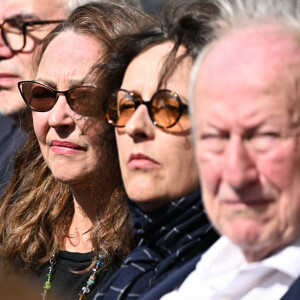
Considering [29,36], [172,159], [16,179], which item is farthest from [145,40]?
[29,36]

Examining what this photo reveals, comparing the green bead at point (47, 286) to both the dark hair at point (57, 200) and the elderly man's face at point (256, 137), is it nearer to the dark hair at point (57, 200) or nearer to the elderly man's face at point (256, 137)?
the dark hair at point (57, 200)

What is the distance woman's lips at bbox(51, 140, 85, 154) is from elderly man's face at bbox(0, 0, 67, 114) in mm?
1187

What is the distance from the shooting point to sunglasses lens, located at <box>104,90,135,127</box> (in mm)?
2211

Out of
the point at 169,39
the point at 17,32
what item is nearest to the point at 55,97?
the point at 169,39

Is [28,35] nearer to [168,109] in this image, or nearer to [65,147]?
[65,147]

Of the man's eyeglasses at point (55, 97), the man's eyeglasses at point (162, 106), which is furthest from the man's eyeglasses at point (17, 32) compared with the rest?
the man's eyeglasses at point (162, 106)

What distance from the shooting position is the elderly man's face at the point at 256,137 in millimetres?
1659

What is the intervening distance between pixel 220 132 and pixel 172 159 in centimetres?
44

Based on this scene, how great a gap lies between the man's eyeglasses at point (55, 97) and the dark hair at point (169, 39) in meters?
0.13

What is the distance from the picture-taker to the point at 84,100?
8.86 ft

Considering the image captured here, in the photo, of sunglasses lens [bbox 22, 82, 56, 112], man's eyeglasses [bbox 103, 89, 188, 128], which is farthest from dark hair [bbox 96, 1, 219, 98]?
sunglasses lens [bbox 22, 82, 56, 112]

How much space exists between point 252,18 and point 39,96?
125cm

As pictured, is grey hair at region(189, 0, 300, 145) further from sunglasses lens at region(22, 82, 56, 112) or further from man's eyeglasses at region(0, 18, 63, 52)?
man's eyeglasses at region(0, 18, 63, 52)

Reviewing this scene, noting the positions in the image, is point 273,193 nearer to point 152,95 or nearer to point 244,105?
point 244,105
